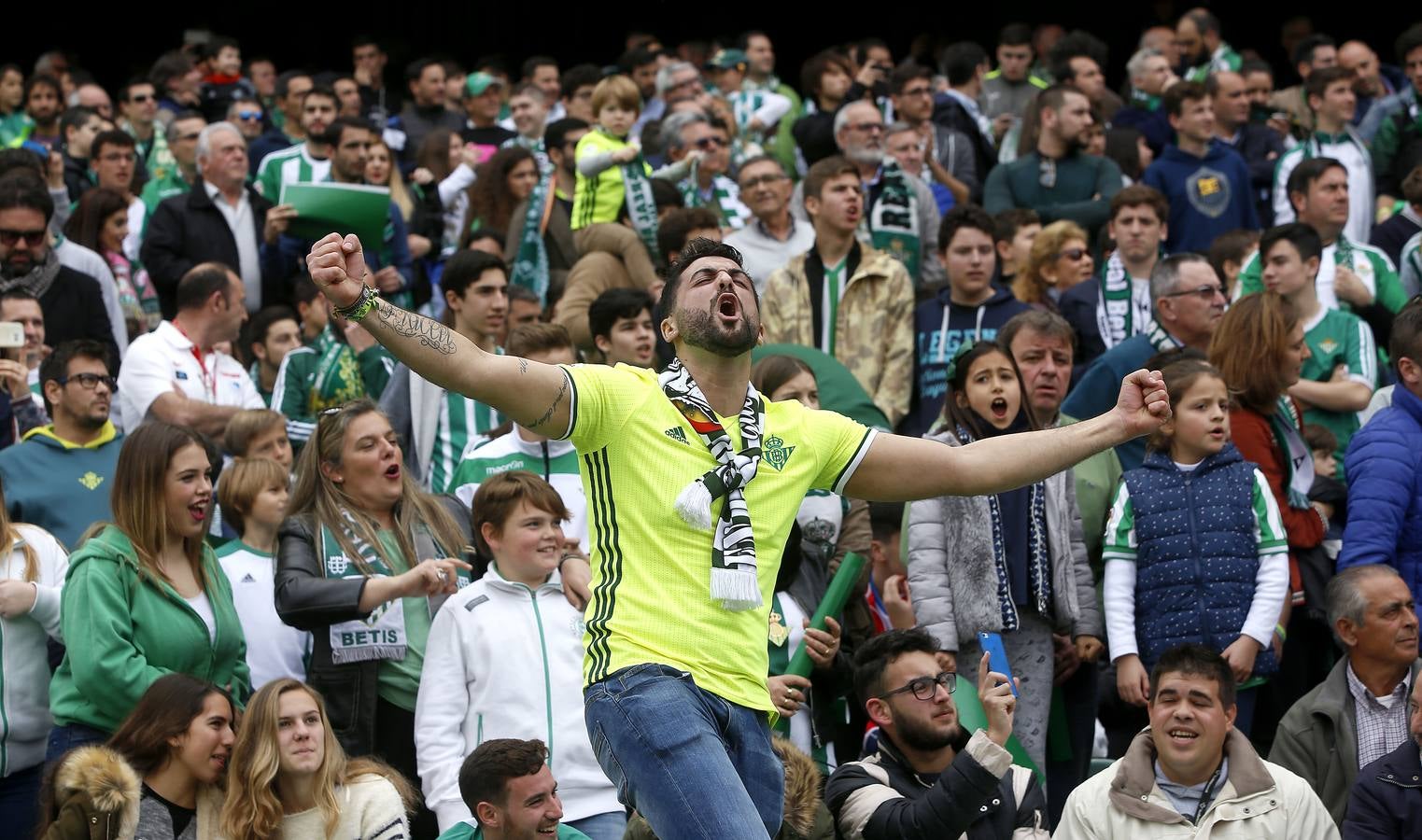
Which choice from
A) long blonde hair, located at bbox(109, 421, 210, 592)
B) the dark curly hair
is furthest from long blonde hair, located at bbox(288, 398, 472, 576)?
the dark curly hair

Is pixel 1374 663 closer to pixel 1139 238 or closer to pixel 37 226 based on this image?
pixel 1139 238

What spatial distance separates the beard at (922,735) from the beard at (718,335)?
7.41ft

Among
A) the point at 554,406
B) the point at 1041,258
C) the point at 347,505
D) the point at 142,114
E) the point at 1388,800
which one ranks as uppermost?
the point at 142,114

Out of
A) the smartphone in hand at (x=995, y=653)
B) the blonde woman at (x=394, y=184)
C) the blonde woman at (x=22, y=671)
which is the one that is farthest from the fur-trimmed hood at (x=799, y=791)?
the blonde woman at (x=394, y=184)

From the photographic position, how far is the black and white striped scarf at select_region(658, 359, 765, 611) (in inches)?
183

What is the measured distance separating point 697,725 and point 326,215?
7709 millimetres

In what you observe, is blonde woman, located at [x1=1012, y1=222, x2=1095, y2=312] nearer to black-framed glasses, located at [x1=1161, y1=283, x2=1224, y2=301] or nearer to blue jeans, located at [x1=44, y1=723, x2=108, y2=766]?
black-framed glasses, located at [x1=1161, y1=283, x2=1224, y2=301]

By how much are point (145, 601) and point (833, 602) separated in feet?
8.12

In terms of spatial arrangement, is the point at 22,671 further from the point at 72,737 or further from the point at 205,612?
the point at 205,612

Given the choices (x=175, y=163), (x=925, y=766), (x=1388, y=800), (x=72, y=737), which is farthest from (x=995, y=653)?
(x=175, y=163)

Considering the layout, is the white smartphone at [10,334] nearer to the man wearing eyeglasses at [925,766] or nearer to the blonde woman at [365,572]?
the blonde woman at [365,572]

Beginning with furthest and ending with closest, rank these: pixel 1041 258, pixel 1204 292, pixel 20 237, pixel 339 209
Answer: pixel 339 209
pixel 1041 258
pixel 20 237
pixel 1204 292

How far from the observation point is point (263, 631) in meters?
7.56

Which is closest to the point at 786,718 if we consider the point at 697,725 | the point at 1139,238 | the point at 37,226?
the point at 697,725
